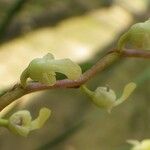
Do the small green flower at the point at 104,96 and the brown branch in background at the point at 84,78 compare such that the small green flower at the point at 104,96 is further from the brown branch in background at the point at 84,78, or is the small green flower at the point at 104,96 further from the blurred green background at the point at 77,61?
the blurred green background at the point at 77,61

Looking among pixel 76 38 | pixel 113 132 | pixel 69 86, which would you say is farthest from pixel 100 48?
pixel 69 86

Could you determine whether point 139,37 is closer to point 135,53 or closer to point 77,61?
point 135,53

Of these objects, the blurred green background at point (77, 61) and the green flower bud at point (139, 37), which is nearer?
the green flower bud at point (139, 37)

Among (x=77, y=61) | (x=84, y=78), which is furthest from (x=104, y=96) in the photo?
(x=77, y=61)

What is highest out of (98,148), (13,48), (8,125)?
(13,48)

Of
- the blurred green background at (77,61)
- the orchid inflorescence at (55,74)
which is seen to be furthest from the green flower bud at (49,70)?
the blurred green background at (77,61)

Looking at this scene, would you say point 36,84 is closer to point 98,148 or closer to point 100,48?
point 98,148
